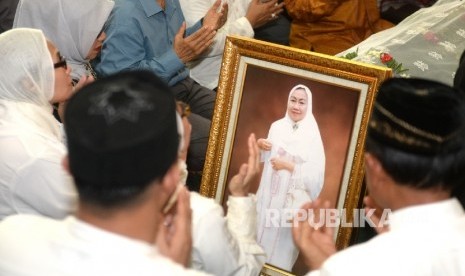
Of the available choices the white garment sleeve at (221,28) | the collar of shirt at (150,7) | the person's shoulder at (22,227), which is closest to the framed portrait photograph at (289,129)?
the collar of shirt at (150,7)

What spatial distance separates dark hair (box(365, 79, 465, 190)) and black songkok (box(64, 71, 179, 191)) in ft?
1.88

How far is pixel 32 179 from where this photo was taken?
7.53 ft

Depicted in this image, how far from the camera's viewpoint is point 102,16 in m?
3.26

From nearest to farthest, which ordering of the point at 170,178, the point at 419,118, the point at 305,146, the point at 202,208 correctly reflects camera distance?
the point at 170,178, the point at 419,118, the point at 202,208, the point at 305,146

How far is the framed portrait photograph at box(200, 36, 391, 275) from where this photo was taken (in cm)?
242

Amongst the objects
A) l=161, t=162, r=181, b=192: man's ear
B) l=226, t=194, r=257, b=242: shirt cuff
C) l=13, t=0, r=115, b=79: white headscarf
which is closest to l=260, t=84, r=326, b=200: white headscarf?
l=226, t=194, r=257, b=242: shirt cuff

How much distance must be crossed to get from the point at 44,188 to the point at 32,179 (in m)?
0.05

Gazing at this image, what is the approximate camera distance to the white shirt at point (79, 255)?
135cm

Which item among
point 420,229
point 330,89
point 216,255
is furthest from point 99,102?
point 330,89

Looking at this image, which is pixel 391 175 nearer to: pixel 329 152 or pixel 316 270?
pixel 316 270

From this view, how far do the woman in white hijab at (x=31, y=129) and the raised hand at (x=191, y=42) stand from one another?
859mm

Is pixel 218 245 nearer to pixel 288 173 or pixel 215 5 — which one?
pixel 288 173

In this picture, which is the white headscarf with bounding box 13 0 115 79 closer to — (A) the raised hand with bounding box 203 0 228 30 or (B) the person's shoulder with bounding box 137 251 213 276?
(A) the raised hand with bounding box 203 0 228 30

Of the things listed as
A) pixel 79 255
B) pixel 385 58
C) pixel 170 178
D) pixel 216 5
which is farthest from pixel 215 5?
pixel 79 255
